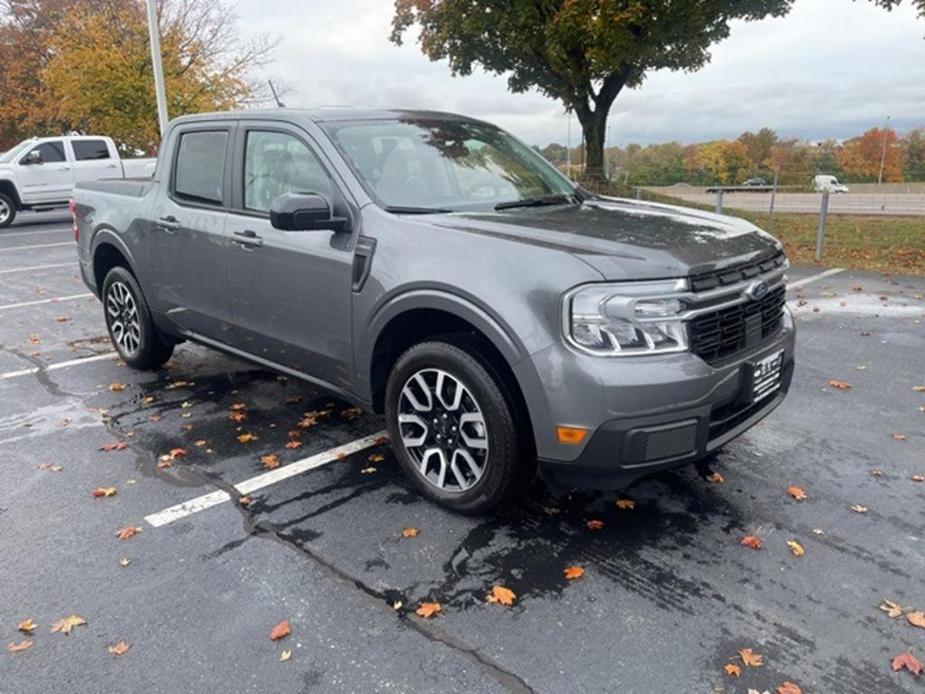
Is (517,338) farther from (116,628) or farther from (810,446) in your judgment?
(810,446)

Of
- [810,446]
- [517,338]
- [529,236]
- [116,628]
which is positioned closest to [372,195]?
[529,236]

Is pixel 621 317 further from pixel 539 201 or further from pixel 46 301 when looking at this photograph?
pixel 46 301

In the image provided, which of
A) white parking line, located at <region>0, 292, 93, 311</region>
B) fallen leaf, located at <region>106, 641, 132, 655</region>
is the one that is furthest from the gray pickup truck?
white parking line, located at <region>0, 292, 93, 311</region>

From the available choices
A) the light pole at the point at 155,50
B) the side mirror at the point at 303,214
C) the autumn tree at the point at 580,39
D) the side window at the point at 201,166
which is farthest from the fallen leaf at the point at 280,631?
the autumn tree at the point at 580,39

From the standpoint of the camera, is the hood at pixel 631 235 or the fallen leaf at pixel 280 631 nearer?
the fallen leaf at pixel 280 631

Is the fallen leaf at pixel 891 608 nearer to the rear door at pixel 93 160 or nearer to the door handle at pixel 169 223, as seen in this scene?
the door handle at pixel 169 223

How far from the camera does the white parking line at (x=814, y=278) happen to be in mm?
9180

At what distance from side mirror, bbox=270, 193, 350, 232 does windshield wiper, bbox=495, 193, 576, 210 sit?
0.89m

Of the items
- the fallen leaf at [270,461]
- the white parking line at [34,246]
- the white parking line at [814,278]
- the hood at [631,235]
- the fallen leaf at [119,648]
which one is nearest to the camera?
the fallen leaf at [119,648]

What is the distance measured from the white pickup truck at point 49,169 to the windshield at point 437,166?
15.5 m

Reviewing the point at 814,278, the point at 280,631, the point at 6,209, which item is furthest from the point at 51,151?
the point at 280,631

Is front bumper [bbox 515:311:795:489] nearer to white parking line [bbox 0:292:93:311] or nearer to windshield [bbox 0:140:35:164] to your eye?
white parking line [bbox 0:292:93:311]

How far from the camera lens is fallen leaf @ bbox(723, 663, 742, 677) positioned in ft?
7.82

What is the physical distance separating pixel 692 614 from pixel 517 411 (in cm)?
105
